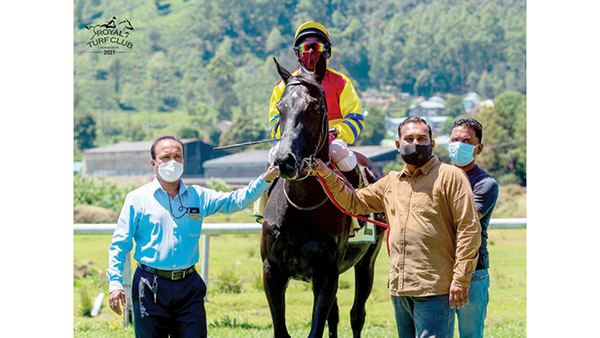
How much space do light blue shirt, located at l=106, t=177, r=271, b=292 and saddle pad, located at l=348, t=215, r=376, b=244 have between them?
154 centimetres

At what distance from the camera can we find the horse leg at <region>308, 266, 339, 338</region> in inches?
194

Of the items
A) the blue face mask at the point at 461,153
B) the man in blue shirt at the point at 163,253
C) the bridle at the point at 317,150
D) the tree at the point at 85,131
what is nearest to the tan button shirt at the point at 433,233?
the bridle at the point at 317,150

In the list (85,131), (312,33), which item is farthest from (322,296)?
(85,131)

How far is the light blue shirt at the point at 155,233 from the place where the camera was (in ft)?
14.8

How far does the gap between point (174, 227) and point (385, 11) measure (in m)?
58.9

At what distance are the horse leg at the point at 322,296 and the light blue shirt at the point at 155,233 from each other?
0.96 metres

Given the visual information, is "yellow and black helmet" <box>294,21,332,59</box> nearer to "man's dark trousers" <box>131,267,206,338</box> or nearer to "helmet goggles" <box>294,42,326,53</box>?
"helmet goggles" <box>294,42,326,53</box>

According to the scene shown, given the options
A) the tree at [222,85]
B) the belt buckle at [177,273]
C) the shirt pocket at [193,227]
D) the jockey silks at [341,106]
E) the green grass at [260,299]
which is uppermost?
the tree at [222,85]

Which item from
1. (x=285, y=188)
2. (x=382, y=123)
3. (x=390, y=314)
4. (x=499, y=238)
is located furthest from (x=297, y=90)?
(x=382, y=123)

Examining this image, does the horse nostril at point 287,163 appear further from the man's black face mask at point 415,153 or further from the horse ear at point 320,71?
the horse ear at point 320,71

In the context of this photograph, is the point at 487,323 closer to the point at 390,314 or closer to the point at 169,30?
the point at 390,314

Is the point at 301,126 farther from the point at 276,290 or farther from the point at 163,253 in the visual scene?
the point at 276,290

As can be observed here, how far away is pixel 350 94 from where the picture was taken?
5.86 meters

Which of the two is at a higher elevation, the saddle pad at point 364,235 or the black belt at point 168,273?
the saddle pad at point 364,235
